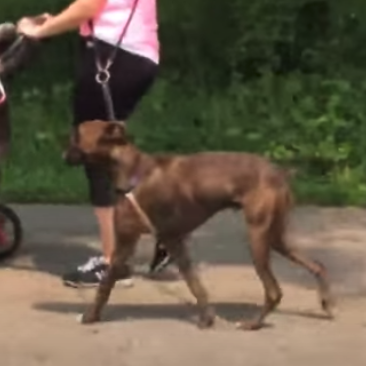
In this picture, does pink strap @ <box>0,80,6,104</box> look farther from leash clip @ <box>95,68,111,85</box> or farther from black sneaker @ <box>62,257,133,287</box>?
black sneaker @ <box>62,257,133,287</box>

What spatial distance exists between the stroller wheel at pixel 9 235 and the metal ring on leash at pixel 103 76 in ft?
4.15

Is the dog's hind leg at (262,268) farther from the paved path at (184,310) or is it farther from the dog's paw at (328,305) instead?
the dog's paw at (328,305)

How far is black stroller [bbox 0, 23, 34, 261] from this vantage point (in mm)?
8340

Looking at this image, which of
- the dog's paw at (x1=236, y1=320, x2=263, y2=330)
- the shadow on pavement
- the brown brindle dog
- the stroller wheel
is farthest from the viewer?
→ the stroller wheel

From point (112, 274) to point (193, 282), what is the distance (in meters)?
0.38

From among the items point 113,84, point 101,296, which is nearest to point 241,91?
point 113,84

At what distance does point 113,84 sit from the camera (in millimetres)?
8094

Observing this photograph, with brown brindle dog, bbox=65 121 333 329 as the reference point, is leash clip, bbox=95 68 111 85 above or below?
above

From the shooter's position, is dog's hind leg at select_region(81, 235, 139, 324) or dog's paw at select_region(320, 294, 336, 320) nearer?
dog's hind leg at select_region(81, 235, 139, 324)

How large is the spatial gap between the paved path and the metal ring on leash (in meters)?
1.08

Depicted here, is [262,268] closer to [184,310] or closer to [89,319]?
[184,310]

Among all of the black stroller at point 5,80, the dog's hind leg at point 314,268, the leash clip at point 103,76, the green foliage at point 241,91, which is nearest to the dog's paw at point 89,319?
the dog's hind leg at point 314,268

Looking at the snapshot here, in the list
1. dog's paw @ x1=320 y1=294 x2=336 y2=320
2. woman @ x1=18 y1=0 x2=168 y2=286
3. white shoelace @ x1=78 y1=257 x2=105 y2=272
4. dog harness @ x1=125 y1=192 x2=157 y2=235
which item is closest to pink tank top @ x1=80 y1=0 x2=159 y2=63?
woman @ x1=18 y1=0 x2=168 y2=286

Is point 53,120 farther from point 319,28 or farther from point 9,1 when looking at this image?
point 319,28
